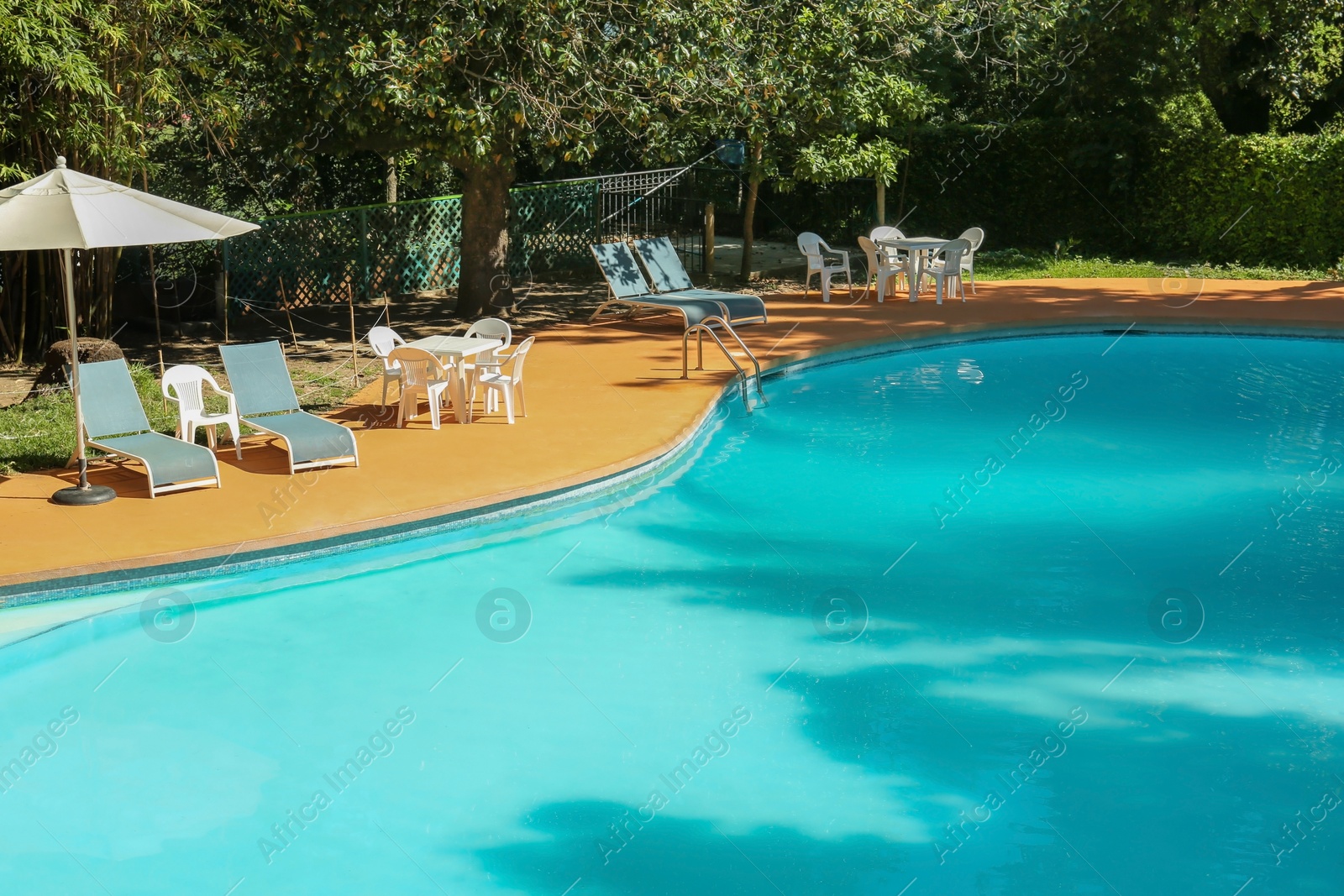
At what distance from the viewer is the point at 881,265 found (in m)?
16.2

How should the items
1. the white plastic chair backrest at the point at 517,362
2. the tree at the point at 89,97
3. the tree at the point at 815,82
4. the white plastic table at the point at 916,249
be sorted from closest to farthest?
1. the white plastic chair backrest at the point at 517,362
2. the tree at the point at 89,97
3. the tree at the point at 815,82
4. the white plastic table at the point at 916,249

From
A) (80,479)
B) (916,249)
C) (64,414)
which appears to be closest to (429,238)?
(916,249)

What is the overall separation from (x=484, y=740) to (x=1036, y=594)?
11.7ft

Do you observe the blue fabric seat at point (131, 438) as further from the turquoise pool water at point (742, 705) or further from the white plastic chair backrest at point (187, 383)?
the turquoise pool water at point (742, 705)

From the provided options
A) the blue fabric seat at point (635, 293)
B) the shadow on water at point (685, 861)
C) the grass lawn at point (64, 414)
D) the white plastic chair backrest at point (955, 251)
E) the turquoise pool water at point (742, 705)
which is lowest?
the shadow on water at point (685, 861)

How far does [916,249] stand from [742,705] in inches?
429

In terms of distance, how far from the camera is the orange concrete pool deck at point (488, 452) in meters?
7.37

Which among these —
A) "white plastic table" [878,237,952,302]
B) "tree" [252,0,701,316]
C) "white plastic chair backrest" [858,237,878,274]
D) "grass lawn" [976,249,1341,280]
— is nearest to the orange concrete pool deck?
"white plastic table" [878,237,952,302]

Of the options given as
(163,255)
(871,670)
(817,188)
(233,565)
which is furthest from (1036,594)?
(817,188)

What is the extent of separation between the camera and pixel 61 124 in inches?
433

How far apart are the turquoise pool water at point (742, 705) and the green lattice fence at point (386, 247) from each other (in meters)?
7.69

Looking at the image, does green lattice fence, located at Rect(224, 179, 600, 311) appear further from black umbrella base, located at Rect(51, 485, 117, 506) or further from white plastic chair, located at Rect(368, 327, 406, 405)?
black umbrella base, located at Rect(51, 485, 117, 506)

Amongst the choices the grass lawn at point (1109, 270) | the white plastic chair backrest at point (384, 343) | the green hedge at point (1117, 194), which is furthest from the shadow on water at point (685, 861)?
the green hedge at point (1117, 194)

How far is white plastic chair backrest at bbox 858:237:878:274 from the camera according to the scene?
640 inches
